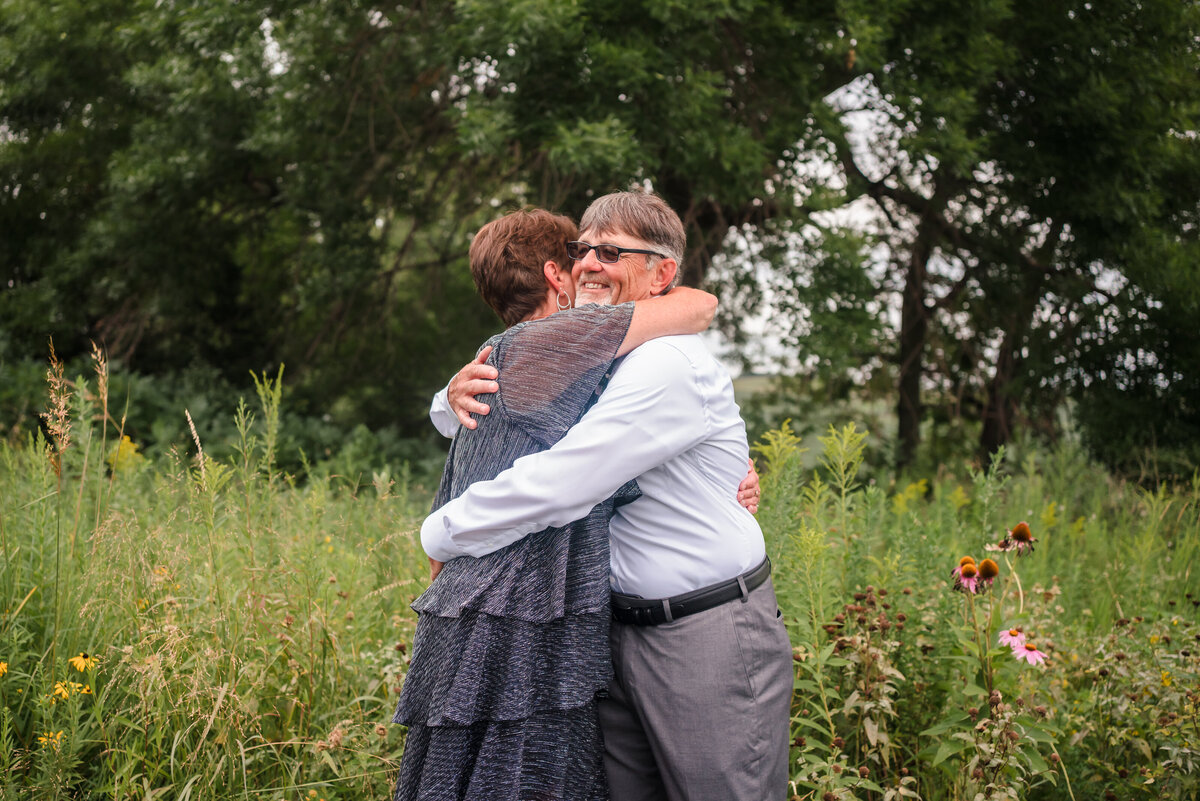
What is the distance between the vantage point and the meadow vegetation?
8.50 feet

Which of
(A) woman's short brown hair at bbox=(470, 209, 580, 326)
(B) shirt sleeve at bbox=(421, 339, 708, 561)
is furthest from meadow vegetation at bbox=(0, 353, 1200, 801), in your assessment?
(B) shirt sleeve at bbox=(421, 339, 708, 561)

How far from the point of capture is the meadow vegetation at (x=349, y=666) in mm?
2590

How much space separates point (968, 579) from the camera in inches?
104

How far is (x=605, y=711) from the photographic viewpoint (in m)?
1.96

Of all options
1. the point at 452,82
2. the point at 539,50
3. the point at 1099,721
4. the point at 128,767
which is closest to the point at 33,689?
the point at 128,767

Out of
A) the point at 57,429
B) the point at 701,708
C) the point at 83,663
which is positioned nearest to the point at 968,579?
the point at 701,708

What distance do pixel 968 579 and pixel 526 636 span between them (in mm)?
1524

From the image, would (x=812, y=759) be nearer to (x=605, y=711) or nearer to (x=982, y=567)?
(x=982, y=567)

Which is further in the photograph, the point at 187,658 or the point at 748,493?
the point at 187,658

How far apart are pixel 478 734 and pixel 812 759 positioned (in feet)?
3.97

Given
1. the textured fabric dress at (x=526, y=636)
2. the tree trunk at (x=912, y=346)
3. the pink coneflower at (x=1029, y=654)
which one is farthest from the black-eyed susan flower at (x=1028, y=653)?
the tree trunk at (x=912, y=346)

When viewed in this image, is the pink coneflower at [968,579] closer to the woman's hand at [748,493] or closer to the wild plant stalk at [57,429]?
the woman's hand at [748,493]

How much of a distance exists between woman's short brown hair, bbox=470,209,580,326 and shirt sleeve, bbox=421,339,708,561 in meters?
0.50

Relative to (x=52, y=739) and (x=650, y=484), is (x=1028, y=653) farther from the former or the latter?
(x=52, y=739)
